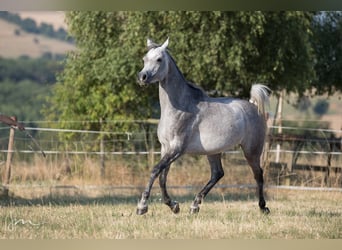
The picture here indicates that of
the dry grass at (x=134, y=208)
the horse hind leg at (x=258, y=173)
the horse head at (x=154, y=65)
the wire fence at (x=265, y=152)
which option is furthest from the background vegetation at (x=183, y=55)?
the horse head at (x=154, y=65)

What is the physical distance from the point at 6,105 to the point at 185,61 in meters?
52.5

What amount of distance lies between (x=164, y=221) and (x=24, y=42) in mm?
63074

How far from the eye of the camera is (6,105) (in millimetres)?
66438

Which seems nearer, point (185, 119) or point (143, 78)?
point (143, 78)

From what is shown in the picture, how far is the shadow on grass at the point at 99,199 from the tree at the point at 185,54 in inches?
119

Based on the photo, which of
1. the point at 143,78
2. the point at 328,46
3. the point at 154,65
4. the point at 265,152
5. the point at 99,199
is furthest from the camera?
the point at 328,46

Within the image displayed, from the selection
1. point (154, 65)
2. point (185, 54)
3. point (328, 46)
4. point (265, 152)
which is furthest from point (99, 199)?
point (328, 46)

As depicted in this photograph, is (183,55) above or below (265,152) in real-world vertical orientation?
above

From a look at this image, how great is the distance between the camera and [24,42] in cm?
6969

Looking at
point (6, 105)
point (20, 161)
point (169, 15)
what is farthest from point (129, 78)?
point (6, 105)

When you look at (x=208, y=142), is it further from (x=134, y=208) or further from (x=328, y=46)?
(x=328, y=46)

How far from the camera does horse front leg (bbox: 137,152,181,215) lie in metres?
8.90

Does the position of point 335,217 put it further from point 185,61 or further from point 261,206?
point 185,61

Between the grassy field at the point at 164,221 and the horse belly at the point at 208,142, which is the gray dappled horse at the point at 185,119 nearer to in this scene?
the horse belly at the point at 208,142
